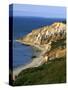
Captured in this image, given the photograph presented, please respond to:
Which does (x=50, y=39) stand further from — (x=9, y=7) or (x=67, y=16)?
(x=9, y=7)

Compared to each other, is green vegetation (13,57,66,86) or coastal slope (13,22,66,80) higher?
coastal slope (13,22,66,80)

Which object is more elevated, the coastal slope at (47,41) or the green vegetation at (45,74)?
the coastal slope at (47,41)

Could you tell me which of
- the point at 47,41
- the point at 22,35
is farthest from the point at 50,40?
the point at 22,35

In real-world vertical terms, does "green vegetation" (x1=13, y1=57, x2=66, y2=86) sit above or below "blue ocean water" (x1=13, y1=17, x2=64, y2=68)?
below

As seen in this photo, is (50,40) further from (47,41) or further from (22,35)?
(22,35)
